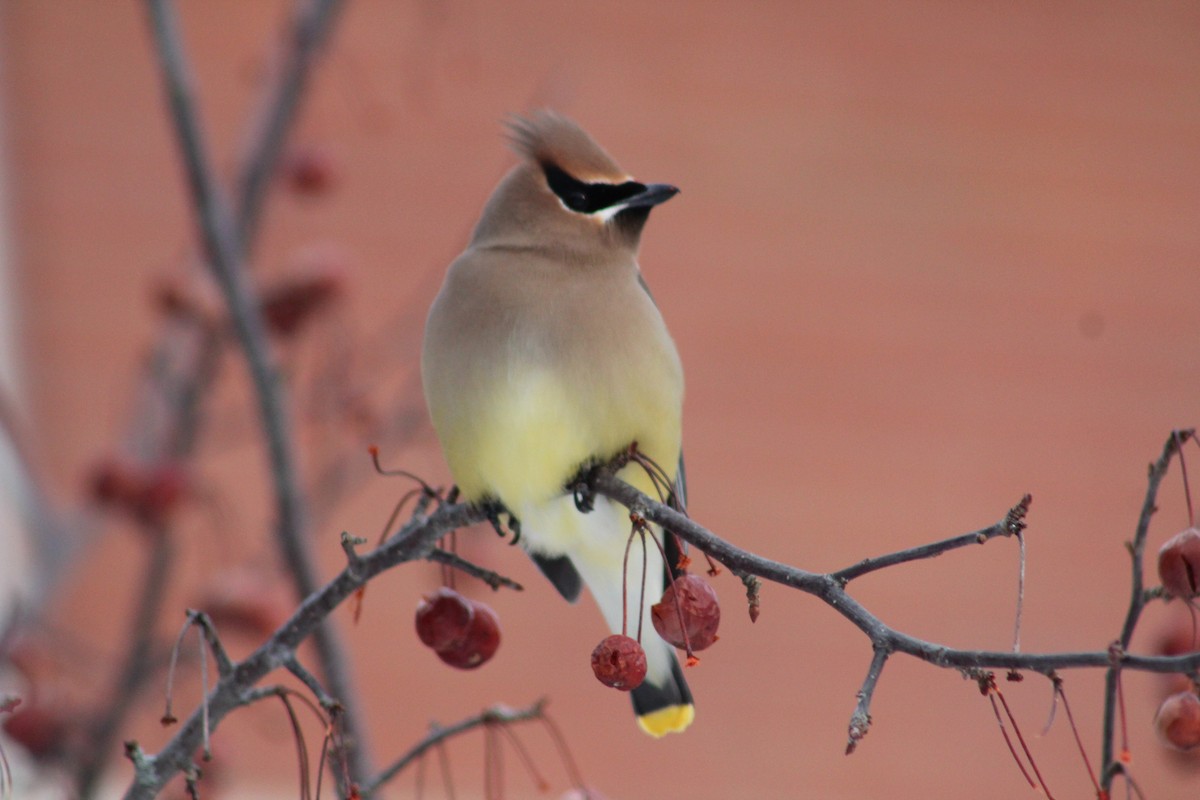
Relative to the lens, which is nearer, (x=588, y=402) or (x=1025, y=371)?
(x=588, y=402)

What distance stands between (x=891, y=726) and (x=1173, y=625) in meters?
2.75

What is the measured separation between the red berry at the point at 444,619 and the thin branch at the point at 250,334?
16.1 inches

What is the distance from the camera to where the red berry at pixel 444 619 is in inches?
53.1

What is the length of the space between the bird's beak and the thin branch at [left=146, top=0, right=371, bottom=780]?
1.73ft

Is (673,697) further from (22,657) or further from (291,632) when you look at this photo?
(22,657)

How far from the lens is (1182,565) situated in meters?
1.00

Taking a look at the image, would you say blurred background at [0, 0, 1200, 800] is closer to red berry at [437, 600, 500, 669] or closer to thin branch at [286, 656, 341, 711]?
red berry at [437, 600, 500, 669]

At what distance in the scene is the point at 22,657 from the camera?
1854 millimetres

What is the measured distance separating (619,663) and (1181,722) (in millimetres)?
426

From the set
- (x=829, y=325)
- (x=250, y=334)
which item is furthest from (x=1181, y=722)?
(x=829, y=325)

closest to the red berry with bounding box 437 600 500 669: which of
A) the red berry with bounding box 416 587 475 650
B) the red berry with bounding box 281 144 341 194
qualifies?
the red berry with bounding box 416 587 475 650

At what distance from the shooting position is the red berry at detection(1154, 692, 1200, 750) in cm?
99

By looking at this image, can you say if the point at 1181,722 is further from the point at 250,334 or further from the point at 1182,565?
the point at 250,334

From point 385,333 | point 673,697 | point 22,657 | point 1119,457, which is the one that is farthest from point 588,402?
point 1119,457
